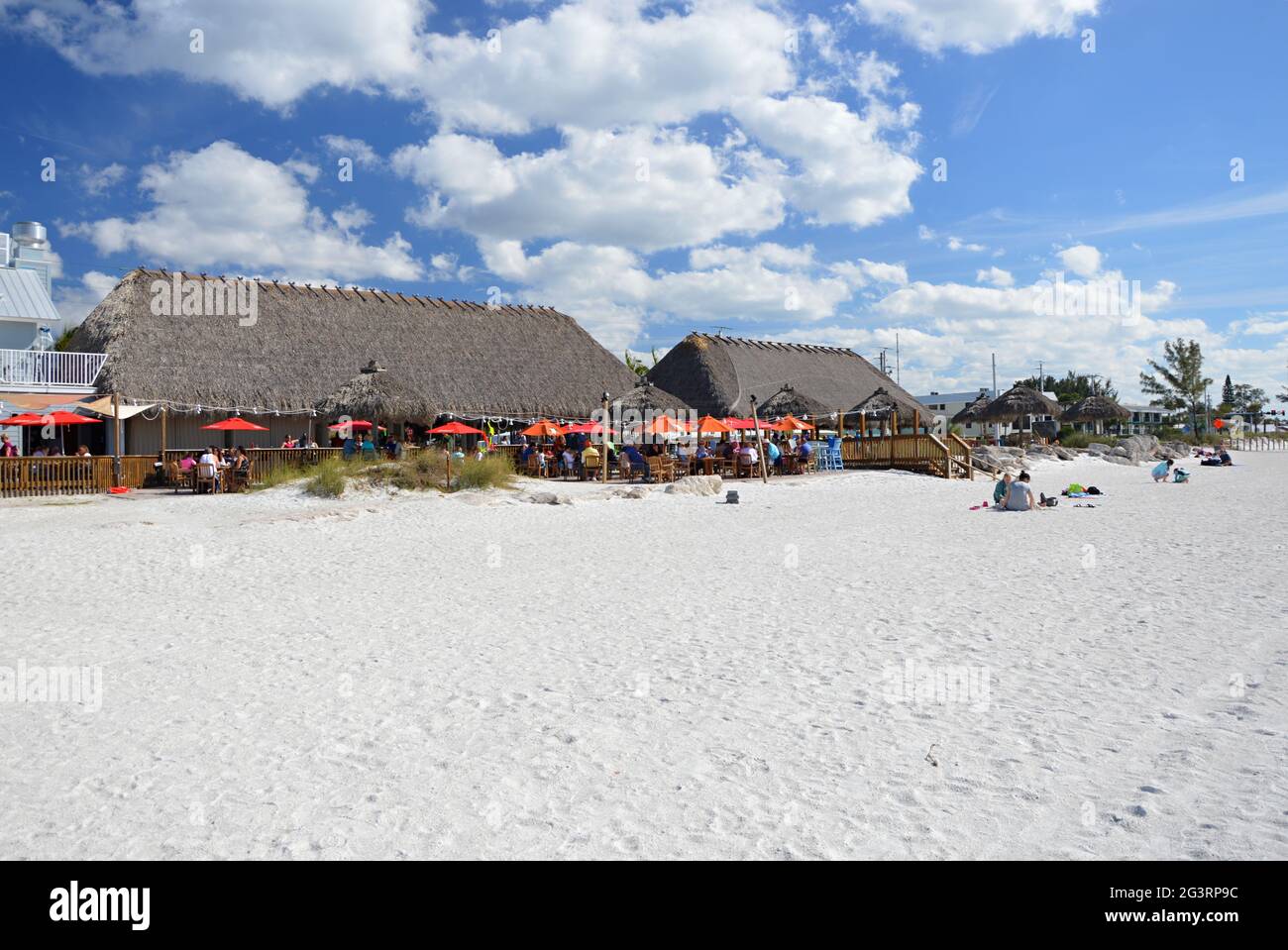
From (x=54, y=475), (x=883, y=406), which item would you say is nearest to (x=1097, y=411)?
(x=883, y=406)

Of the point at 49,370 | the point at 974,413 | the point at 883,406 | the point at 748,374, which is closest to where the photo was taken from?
the point at 49,370

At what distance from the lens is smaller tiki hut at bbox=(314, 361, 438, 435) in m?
21.8

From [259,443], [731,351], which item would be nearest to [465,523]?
[259,443]

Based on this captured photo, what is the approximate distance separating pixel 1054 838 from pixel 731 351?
33907 millimetres

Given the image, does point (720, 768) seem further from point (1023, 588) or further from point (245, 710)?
point (1023, 588)

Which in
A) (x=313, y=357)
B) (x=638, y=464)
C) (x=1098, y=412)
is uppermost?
(x=313, y=357)

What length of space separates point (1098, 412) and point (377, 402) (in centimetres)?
4124

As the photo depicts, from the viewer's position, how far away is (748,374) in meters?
35.4

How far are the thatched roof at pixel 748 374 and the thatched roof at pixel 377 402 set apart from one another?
13.6 meters

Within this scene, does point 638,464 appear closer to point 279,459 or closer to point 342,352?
point 279,459

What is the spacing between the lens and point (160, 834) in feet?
10.2

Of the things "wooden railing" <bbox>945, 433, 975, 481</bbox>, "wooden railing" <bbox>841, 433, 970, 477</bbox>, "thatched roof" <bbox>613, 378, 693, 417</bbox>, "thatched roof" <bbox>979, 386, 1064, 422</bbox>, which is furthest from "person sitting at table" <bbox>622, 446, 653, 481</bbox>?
"thatched roof" <bbox>979, 386, 1064, 422</bbox>

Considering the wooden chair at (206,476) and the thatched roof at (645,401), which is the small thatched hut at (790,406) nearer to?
the thatched roof at (645,401)

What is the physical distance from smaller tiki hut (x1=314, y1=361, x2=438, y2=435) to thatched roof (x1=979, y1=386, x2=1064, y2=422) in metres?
29.4
